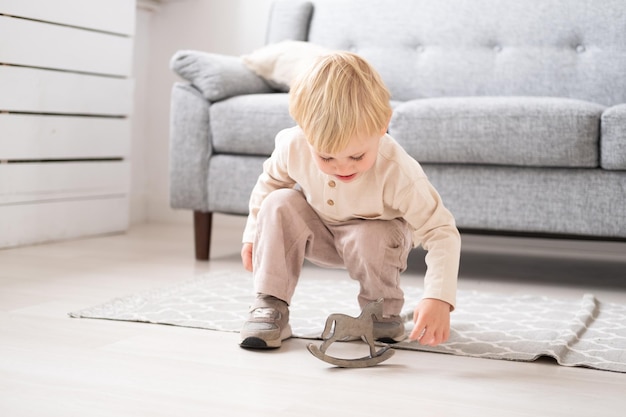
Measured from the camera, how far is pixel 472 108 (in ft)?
7.04

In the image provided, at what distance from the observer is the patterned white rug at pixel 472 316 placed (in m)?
1.47

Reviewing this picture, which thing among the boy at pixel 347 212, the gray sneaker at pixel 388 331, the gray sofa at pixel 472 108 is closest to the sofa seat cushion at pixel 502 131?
the gray sofa at pixel 472 108

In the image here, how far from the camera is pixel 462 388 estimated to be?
1.24 meters

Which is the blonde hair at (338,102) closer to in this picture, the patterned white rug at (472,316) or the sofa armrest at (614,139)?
the patterned white rug at (472,316)

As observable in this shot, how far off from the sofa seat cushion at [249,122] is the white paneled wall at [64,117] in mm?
632

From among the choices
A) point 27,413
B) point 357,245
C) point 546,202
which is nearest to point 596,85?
point 546,202

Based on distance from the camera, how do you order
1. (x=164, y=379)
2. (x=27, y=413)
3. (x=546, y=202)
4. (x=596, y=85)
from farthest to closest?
1. (x=596, y=85)
2. (x=546, y=202)
3. (x=164, y=379)
4. (x=27, y=413)

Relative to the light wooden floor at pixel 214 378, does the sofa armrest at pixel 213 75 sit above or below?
above

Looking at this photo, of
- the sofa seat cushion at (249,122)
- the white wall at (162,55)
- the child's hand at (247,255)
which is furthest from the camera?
the white wall at (162,55)

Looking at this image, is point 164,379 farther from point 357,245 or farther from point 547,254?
point 547,254

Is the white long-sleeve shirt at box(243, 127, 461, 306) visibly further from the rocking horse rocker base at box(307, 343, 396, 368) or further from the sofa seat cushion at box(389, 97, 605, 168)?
the sofa seat cushion at box(389, 97, 605, 168)

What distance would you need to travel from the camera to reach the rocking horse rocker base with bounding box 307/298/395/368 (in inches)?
52.6

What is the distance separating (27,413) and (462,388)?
0.61 meters

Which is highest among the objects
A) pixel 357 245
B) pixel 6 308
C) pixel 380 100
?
pixel 380 100
